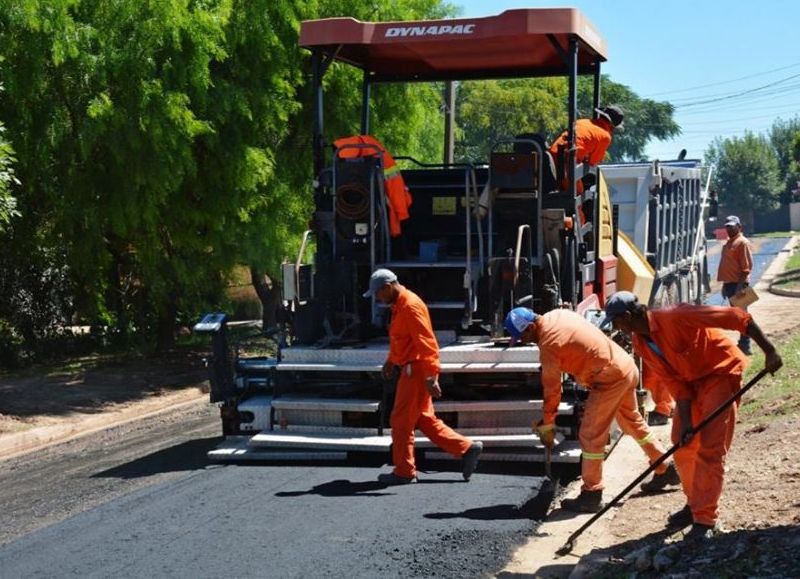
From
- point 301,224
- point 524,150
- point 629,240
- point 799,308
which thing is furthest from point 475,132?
point 524,150

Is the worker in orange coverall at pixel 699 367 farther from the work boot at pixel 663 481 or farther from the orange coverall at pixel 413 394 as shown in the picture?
the orange coverall at pixel 413 394

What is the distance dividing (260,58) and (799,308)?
1007cm

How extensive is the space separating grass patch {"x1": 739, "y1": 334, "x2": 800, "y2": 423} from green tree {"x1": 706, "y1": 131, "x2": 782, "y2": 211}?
6880 cm

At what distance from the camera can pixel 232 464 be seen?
8633mm

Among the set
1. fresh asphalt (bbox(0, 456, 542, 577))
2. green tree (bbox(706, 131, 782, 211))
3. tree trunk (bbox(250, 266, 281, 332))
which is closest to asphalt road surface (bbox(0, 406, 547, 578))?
fresh asphalt (bbox(0, 456, 542, 577))

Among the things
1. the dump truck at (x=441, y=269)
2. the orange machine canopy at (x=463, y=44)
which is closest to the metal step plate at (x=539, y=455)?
the dump truck at (x=441, y=269)

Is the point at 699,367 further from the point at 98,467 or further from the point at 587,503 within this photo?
the point at 98,467

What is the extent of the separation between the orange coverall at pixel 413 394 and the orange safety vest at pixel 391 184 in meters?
1.52

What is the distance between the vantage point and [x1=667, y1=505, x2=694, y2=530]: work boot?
6.45 meters

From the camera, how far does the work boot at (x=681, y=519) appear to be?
6.45m

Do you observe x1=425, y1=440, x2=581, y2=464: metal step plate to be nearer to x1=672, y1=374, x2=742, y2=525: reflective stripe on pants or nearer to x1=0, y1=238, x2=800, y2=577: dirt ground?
x1=0, y1=238, x2=800, y2=577: dirt ground

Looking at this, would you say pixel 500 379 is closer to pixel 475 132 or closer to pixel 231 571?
pixel 231 571

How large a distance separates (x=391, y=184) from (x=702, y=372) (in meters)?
3.77

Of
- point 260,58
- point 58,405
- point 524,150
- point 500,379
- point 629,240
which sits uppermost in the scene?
point 260,58
